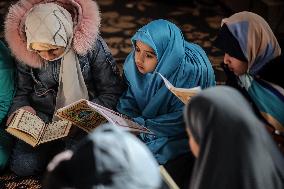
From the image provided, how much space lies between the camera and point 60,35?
2166 millimetres

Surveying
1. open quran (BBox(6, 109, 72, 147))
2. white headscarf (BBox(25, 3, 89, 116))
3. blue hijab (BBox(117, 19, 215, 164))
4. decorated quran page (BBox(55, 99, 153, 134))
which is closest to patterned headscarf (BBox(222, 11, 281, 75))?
blue hijab (BBox(117, 19, 215, 164))

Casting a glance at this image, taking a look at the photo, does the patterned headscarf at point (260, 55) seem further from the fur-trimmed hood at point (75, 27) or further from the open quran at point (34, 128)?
the open quran at point (34, 128)

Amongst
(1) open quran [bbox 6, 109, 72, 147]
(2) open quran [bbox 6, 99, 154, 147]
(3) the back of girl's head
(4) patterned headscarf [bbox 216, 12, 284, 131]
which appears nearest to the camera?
(3) the back of girl's head

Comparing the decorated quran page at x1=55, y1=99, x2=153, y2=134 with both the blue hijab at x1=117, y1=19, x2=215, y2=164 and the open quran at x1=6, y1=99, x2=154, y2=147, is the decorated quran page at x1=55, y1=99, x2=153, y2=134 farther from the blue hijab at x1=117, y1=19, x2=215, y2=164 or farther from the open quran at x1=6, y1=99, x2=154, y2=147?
the blue hijab at x1=117, y1=19, x2=215, y2=164

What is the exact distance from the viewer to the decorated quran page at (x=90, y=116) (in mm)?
2059

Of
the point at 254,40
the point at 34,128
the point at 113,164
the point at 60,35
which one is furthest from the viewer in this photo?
the point at 34,128

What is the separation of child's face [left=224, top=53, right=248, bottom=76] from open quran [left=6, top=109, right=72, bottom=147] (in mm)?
788

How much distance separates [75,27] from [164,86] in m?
0.49

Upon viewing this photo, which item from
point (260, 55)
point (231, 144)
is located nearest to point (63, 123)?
point (260, 55)

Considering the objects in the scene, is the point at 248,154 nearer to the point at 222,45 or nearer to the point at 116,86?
the point at 222,45

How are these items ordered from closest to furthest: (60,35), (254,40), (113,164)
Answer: (113,164) → (254,40) → (60,35)

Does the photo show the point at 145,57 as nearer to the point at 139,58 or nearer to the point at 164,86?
the point at 139,58

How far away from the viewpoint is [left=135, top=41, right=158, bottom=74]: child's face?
7.36 ft

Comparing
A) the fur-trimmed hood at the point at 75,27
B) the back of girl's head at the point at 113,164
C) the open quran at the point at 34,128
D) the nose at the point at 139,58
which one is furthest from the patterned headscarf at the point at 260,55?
the open quran at the point at 34,128
